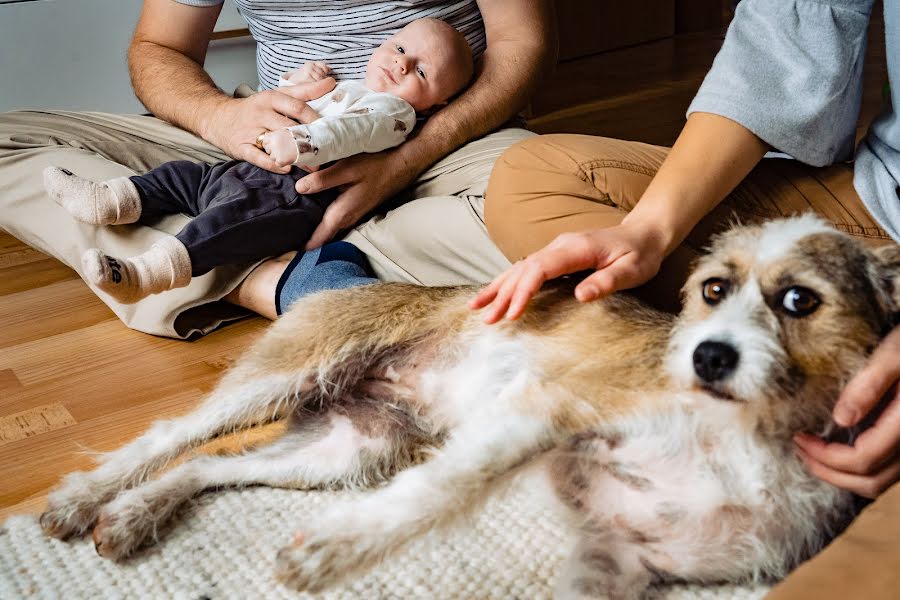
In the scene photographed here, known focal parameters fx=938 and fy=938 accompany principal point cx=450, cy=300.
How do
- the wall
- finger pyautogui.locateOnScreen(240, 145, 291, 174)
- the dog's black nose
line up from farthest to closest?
the wall → finger pyautogui.locateOnScreen(240, 145, 291, 174) → the dog's black nose

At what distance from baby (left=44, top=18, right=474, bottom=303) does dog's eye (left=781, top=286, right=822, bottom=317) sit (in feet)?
3.64

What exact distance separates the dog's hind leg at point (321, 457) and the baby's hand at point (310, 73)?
3.21ft

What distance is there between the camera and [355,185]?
2062mm

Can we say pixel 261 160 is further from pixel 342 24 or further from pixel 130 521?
pixel 130 521

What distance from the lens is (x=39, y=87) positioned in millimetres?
3125

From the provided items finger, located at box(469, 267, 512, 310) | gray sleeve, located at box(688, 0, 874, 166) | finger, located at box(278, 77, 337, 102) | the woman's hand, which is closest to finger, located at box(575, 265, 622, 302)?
the woman's hand

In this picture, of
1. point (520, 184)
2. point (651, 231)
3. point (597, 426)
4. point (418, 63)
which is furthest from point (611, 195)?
point (418, 63)

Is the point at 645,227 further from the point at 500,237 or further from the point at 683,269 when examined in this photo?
the point at 500,237

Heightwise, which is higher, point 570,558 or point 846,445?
point 846,445

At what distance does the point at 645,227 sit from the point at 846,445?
0.39m

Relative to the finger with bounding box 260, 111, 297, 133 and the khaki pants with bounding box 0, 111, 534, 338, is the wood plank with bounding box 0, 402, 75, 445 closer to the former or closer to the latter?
→ the khaki pants with bounding box 0, 111, 534, 338

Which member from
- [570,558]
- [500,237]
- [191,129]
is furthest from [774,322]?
[191,129]

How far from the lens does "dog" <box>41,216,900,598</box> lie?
106cm

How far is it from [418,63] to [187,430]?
1020mm
